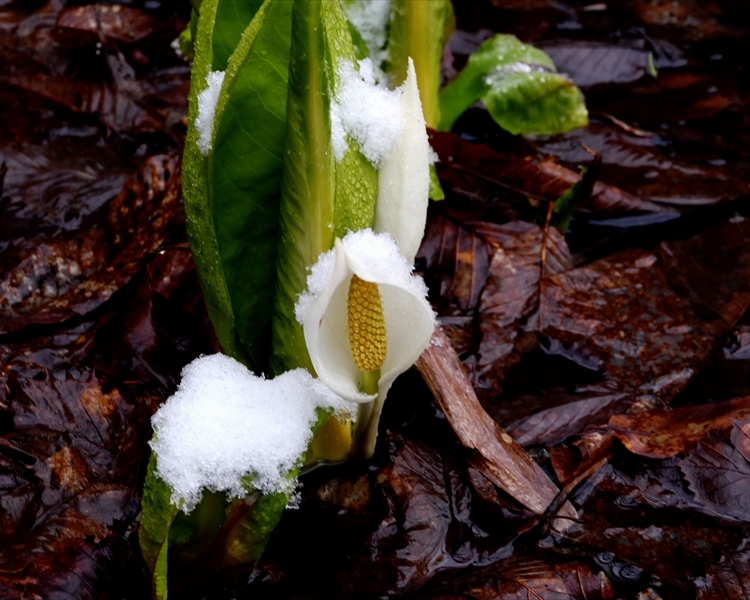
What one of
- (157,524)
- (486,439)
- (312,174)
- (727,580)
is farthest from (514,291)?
(157,524)

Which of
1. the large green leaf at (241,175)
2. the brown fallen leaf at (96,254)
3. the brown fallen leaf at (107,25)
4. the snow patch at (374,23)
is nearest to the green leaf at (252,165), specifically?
the large green leaf at (241,175)

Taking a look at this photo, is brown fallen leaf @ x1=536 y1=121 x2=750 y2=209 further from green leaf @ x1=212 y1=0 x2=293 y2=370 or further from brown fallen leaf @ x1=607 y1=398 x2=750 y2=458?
green leaf @ x1=212 y1=0 x2=293 y2=370

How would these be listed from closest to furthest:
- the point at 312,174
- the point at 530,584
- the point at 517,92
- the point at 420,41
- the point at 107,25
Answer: the point at 312,174
the point at 530,584
the point at 420,41
the point at 517,92
the point at 107,25

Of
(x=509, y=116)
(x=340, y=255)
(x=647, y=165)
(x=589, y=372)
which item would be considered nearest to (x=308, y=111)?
(x=340, y=255)

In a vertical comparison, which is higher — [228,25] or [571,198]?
[228,25]

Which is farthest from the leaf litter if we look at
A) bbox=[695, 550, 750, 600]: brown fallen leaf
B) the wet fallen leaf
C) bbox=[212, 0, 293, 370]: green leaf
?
bbox=[212, 0, 293, 370]: green leaf

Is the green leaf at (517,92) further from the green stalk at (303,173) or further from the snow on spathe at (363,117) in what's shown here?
the green stalk at (303,173)

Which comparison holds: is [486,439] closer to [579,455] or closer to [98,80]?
[579,455]
